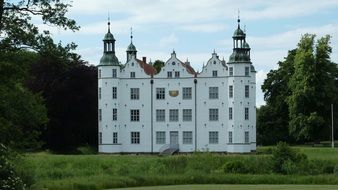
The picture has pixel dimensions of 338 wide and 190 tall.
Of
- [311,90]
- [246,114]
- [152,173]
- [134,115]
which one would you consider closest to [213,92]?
[246,114]

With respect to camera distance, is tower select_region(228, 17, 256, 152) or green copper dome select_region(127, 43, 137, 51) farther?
green copper dome select_region(127, 43, 137, 51)

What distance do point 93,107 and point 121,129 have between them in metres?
3.03

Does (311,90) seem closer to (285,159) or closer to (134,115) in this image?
(134,115)

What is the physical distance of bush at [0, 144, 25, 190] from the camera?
16406 millimetres

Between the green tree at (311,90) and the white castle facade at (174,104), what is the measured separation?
3766 mm

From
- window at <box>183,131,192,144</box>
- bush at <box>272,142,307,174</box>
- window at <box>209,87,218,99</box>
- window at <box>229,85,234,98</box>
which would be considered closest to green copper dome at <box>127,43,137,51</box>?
window at <box>209,87,218,99</box>

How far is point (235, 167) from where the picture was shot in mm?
37875

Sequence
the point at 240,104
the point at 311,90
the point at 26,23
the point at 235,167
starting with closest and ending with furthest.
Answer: the point at 26,23 → the point at 235,167 → the point at 240,104 → the point at 311,90

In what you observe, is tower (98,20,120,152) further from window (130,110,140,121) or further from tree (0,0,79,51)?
tree (0,0,79,51)

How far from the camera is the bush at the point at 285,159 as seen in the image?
36750 millimetres

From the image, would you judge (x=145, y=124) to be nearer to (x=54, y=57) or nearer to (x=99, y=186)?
(x=99, y=186)

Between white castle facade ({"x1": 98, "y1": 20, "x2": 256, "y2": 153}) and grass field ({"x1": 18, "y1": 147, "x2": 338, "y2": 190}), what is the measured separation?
711 inches

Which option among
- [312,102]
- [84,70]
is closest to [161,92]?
[84,70]

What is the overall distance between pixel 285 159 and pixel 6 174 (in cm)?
2269
